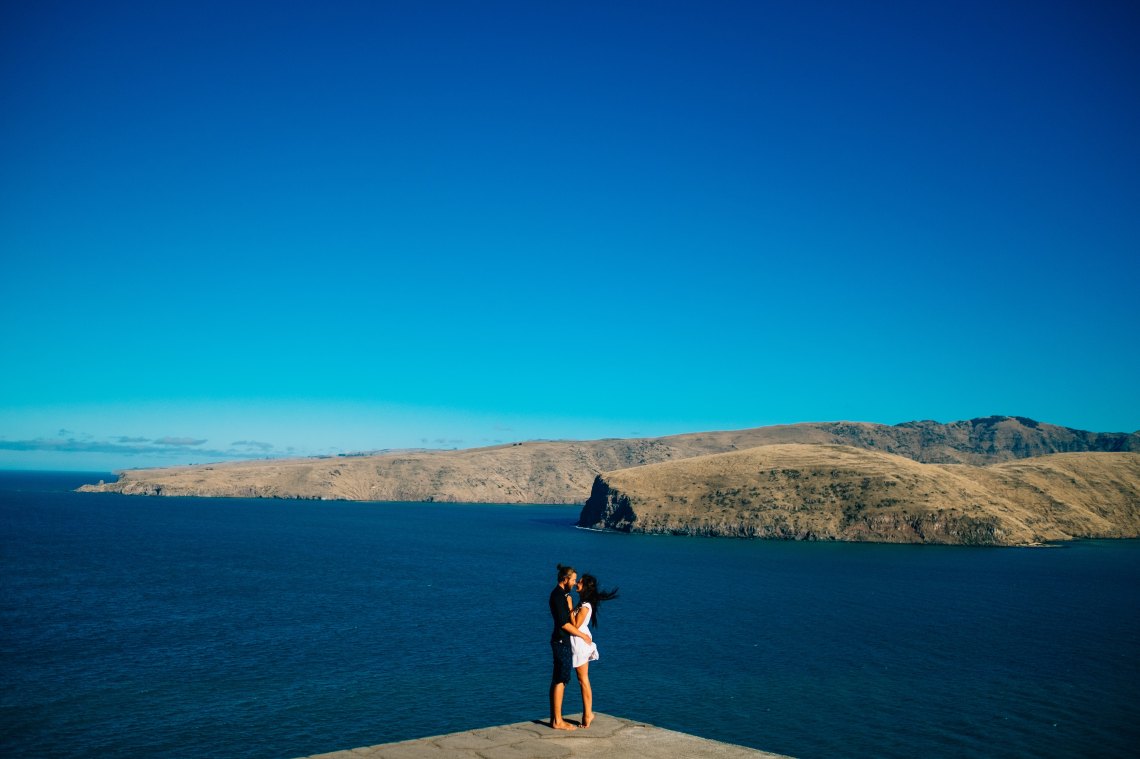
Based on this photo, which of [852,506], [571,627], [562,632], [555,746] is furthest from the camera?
[852,506]

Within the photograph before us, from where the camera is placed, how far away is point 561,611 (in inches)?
757

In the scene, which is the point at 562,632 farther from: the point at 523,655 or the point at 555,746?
the point at 523,655

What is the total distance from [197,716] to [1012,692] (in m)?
43.8

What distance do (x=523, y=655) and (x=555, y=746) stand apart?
124ft

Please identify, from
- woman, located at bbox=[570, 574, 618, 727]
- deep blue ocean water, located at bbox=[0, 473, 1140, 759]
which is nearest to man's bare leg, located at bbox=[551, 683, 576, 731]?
woman, located at bbox=[570, 574, 618, 727]

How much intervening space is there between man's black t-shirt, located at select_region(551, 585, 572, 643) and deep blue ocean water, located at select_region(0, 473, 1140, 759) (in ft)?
62.6

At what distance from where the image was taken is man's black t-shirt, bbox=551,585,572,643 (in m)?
19.2

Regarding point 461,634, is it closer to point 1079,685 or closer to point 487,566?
point 1079,685

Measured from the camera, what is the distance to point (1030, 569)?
116500 millimetres

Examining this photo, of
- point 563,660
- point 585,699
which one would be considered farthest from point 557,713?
point 563,660

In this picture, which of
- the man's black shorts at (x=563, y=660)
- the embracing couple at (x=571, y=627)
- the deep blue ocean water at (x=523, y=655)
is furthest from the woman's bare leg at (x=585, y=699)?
the deep blue ocean water at (x=523, y=655)

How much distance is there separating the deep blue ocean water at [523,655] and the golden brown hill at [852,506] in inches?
1874

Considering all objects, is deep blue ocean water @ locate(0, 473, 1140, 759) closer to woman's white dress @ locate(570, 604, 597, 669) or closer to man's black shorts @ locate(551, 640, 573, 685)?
man's black shorts @ locate(551, 640, 573, 685)

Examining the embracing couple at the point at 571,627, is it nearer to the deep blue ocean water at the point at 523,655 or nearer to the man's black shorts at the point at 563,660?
the man's black shorts at the point at 563,660
